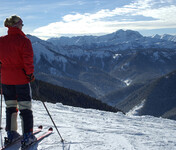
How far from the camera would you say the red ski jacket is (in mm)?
5344

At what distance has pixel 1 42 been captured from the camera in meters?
5.66

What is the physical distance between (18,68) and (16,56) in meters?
0.31

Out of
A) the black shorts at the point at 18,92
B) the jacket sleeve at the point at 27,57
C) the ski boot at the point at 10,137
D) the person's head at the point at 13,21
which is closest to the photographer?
the jacket sleeve at the point at 27,57

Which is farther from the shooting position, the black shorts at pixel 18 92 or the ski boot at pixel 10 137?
the ski boot at pixel 10 137

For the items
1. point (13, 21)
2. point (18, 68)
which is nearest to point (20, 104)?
point (18, 68)

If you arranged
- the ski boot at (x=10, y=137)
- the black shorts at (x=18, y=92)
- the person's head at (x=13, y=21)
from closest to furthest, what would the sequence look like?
1. the person's head at (x=13, y=21)
2. the black shorts at (x=18, y=92)
3. the ski boot at (x=10, y=137)

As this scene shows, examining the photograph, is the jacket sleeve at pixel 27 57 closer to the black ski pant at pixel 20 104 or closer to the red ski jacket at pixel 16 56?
the red ski jacket at pixel 16 56

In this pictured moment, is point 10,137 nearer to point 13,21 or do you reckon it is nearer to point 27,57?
point 27,57

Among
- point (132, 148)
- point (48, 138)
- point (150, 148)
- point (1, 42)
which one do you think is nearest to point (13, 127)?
point (48, 138)

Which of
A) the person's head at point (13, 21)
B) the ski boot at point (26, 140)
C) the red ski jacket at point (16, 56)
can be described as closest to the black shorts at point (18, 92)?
the red ski jacket at point (16, 56)

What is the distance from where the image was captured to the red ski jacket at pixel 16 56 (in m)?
5.34

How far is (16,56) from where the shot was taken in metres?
5.44

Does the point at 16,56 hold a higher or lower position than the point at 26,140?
higher

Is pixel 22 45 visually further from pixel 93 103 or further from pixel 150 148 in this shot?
pixel 93 103
